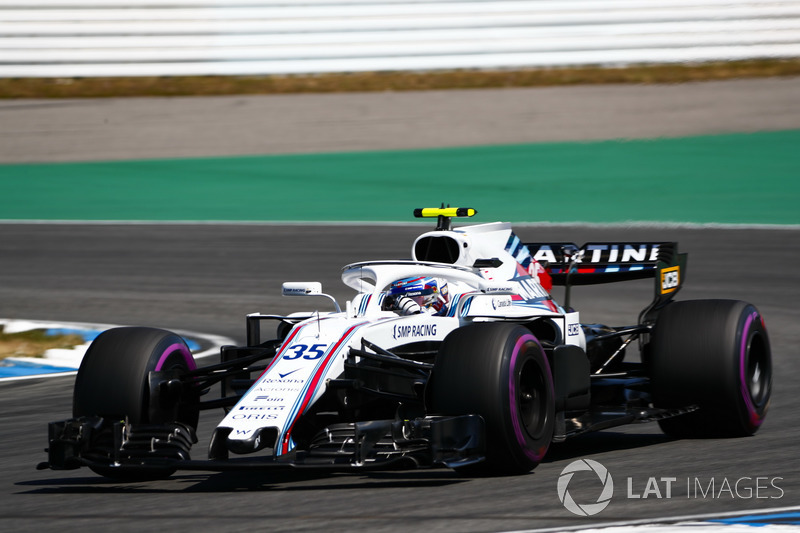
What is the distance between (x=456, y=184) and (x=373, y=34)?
7.21m

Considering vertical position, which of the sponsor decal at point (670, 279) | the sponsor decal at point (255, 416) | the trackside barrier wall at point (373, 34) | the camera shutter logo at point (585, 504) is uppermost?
the trackside barrier wall at point (373, 34)

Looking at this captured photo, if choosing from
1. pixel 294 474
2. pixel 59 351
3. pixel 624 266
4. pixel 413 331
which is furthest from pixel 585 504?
pixel 59 351

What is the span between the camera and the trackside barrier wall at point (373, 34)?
29219 millimetres

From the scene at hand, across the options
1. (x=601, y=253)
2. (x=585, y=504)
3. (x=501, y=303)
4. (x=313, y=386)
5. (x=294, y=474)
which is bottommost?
(x=585, y=504)

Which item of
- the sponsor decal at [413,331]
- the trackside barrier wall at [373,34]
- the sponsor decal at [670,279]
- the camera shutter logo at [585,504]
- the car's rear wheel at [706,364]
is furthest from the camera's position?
the trackside barrier wall at [373,34]

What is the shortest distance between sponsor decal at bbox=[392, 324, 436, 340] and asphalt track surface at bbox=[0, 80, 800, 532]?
2.92ft

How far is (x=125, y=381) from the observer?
799 cm

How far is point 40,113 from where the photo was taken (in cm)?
2967

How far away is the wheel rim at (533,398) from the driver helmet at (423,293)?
41.7 inches

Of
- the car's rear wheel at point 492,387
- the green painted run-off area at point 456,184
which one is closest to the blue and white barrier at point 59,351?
the car's rear wheel at point 492,387

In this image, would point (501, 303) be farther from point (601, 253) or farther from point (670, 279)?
point (670, 279)

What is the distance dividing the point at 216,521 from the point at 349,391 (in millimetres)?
1590

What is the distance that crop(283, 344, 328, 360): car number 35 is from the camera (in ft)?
25.5

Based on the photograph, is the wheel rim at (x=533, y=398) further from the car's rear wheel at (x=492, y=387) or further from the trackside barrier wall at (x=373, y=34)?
the trackside barrier wall at (x=373, y=34)
